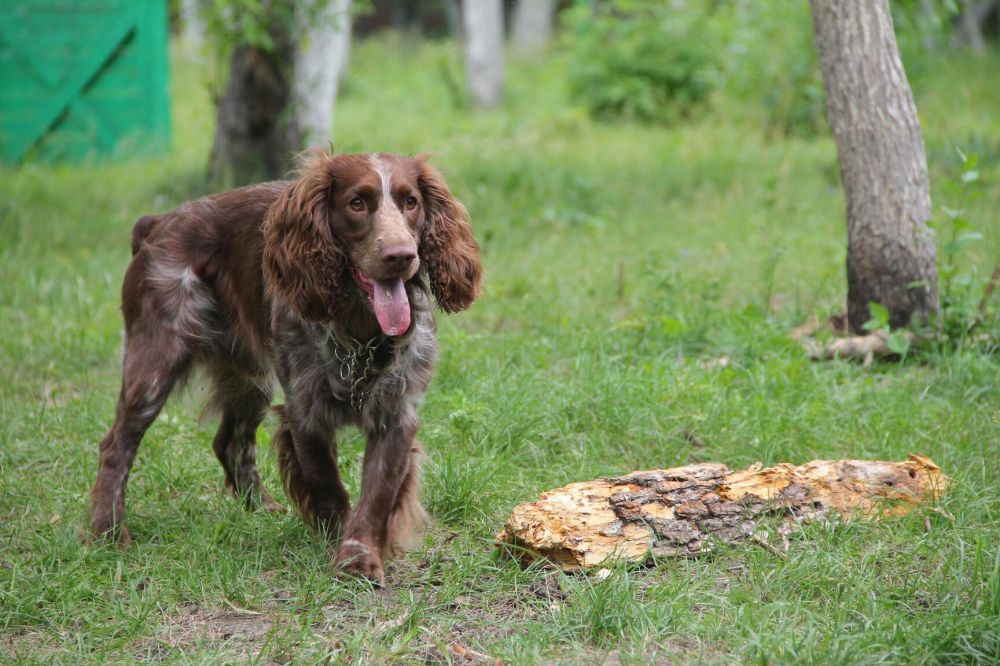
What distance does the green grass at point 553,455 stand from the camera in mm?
3162

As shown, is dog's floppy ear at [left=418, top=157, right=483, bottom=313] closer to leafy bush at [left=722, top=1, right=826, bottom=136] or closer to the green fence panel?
leafy bush at [left=722, top=1, right=826, bottom=136]

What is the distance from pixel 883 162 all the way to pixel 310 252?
318 cm

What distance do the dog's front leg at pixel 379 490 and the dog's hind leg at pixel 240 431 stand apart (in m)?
0.75

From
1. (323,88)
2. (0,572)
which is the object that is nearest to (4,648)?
(0,572)

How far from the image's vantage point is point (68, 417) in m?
4.95

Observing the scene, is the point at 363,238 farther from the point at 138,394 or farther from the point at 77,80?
the point at 77,80

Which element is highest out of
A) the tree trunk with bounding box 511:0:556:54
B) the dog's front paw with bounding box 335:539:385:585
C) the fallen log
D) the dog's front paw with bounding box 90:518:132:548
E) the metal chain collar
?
the tree trunk with bounding box 511:0:556:54

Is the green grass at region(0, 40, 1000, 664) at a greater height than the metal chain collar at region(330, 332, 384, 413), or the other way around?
the metal chain collar at region(330, 332, 384, 413)

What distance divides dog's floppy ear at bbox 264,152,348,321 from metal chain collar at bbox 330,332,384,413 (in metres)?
0.14

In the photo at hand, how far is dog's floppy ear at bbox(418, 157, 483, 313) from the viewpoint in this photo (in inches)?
148

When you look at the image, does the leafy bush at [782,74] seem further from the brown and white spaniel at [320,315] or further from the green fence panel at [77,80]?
the brown and white spaniel at [320,315]

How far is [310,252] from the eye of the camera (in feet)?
11.7

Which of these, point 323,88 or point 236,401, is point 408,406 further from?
point 323,88

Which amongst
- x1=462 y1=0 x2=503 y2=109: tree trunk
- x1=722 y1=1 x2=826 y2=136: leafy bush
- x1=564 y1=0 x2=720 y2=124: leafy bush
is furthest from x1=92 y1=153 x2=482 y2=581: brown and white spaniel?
x1=462 y1=0 x2=503 y2=109: tree trunk
